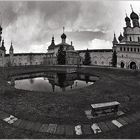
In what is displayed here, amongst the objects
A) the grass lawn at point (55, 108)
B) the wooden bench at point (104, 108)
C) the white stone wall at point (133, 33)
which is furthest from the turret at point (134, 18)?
the wooden bench at point (104, 108)

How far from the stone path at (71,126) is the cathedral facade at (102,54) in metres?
40.8

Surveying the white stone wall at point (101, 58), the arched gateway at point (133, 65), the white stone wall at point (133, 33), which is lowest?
the arched gateway at point (133, 65)

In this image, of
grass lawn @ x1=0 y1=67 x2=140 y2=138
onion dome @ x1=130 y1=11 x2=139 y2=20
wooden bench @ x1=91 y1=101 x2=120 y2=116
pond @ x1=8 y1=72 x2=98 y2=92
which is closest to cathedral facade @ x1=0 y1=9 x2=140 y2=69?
onion dome @ x1=130 y1=11 x2=139 y2=20

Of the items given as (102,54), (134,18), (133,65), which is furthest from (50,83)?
(102,54)

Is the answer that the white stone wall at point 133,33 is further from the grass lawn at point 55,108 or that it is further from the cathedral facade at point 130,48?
the grass lawn at point 55,108

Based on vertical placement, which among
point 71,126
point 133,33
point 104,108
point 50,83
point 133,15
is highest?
point 133,15

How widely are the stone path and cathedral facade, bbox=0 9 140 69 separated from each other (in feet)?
134

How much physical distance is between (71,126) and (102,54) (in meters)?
65.8

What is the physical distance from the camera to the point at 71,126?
24.4ft

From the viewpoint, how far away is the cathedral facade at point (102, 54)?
46.4 meters

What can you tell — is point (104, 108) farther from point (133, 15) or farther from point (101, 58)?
point (101, 58)

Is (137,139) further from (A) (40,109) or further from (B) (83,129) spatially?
(A) (40,109)

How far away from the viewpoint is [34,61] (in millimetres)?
84312

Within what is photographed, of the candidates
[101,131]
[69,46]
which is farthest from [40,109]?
[69,46]
